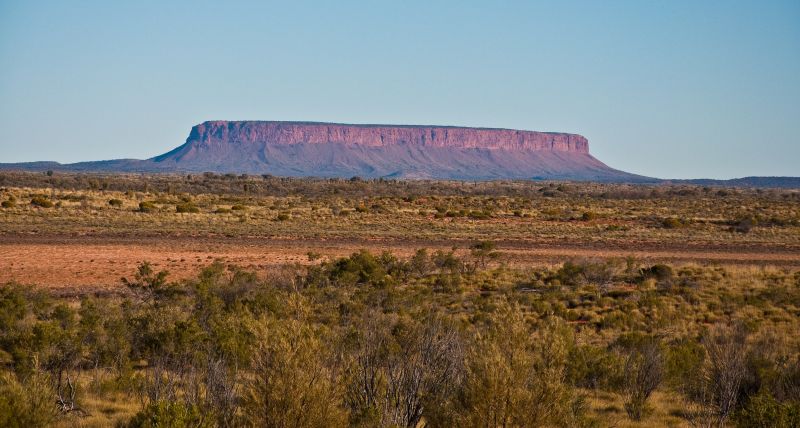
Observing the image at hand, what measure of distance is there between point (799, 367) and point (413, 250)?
2394 centimetres

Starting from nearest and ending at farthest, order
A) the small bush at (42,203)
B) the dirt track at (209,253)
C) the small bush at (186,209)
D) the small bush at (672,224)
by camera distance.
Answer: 1. the dirt track at (209,253)
2. the small bush at (672,224)
3. the small bush at (42,203)
4. the small bush at (186,209)

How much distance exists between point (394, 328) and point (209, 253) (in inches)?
800

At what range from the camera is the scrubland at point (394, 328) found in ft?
28.2

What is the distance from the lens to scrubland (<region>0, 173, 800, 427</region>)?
8609 millimetres

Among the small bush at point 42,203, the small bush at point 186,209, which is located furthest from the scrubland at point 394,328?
the small bush at point 186,209

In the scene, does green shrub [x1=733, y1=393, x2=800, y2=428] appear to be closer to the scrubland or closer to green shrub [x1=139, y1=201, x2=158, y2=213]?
the scrubland

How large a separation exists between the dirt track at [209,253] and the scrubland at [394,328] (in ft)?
0.66

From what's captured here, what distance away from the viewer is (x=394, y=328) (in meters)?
14.4

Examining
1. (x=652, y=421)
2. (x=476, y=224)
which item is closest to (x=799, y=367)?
(x=652, y=421)

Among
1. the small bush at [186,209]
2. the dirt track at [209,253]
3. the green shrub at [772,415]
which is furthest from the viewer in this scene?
the small bush at [186,209]

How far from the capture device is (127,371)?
501 inches

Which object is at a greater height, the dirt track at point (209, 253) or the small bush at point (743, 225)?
the small bush at point (743, 225)

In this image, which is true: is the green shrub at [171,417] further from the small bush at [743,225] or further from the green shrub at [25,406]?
the small bush at [743,225]

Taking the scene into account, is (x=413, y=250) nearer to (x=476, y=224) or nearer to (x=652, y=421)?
(x=476, y=224)
